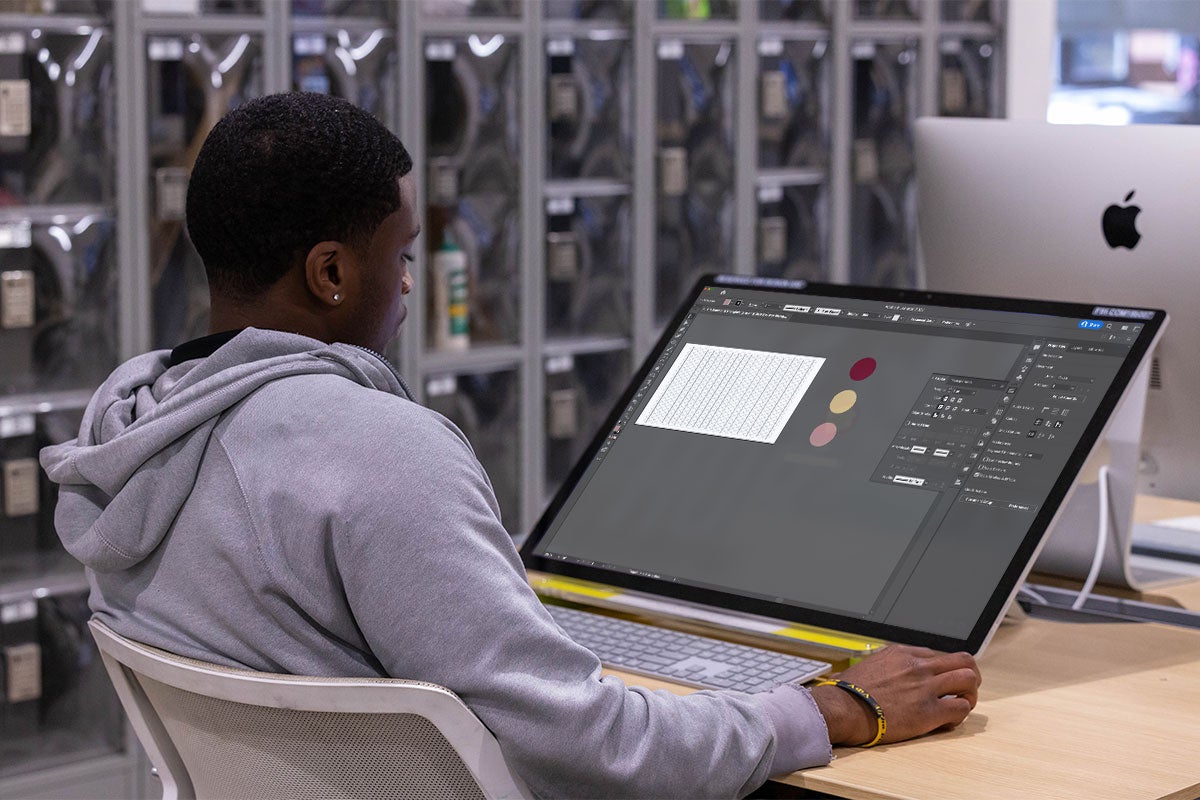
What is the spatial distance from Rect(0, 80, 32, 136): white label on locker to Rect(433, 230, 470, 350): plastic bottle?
100cm

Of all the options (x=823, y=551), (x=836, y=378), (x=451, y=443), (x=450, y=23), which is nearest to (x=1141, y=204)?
(x=836, y=378)

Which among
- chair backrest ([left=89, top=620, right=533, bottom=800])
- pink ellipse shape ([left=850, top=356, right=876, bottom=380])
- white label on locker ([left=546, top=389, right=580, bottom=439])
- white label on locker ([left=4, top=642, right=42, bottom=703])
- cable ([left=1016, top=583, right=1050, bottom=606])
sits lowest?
white label on locker ([left=4, top=642, right=42, bottom=703])

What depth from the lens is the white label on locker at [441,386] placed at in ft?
12.3

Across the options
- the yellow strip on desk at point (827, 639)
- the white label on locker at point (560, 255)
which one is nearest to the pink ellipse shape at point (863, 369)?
the yellow strip on desk at point (827, 639)

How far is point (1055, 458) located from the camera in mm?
1575

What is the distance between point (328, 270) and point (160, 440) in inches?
7.8

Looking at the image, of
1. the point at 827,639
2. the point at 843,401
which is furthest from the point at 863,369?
the point at 827,639

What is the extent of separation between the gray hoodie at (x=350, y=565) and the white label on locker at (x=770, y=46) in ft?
10.4

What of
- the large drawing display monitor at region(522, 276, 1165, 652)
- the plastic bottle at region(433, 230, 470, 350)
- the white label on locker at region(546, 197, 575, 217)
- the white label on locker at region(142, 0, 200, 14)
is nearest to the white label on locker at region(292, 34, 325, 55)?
the white label on locker at region(142, 0, 200, 14)

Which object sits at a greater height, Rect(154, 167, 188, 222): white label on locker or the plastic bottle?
Rect(154, 167, 188, 222): white label on locker

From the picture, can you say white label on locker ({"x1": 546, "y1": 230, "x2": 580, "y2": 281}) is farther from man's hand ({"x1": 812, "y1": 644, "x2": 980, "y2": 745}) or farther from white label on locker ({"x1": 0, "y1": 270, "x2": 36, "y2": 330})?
man's hand ({"x1": 812, "y1": 644, "x2": 980, "y2": 745})

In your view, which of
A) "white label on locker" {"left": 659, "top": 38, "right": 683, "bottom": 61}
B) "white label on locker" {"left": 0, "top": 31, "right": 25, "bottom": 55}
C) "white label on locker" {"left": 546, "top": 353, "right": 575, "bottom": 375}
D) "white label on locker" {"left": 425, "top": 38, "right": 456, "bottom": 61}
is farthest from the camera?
"white label on locker" {"left": 659, "top": 38, "right": 683, "bottom": 61}

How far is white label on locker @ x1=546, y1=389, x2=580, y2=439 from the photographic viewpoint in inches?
158

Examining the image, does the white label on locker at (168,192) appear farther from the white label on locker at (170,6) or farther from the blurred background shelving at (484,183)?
the white label on locker at (170,6)
